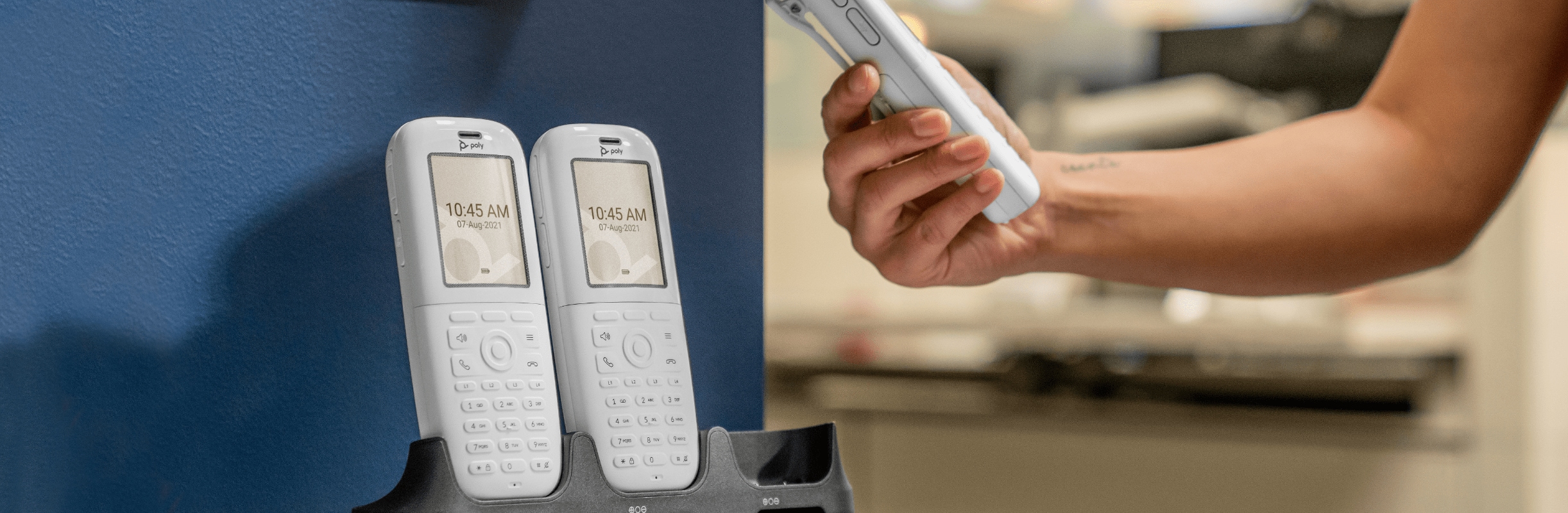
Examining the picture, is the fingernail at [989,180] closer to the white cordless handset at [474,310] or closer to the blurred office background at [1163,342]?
the white cordless handset at [474,310]

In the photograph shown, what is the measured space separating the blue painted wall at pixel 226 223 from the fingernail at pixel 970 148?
0.22 m

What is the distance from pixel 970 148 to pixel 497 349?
0.88ft

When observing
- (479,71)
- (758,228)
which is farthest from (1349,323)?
(479,71)

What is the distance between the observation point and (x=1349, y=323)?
1.71 m

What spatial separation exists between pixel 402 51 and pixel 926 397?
5.94 ft

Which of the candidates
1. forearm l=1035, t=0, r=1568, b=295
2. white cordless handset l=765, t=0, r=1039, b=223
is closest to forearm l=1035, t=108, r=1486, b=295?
forearm l=1035, t=0, r=1568, b=295

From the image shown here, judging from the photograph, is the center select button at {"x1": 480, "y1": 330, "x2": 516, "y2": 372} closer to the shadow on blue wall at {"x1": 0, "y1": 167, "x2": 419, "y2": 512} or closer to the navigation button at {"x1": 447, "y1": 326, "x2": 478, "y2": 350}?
the navigation button at {"x1": 447, "y1": 326, "x2": 478, "y2": 350}

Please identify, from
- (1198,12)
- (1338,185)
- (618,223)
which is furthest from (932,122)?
(1198,12)

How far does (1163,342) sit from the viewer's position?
1950 millimetres

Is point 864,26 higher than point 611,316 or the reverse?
higher

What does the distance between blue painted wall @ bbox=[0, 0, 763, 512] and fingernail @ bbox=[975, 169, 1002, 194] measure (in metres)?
0.23

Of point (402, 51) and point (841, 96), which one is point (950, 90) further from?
point (402, 51)

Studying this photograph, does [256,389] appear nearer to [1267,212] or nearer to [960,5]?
[1267,212]

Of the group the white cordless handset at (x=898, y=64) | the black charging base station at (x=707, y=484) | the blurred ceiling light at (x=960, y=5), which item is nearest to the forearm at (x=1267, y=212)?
the white cordless handset at (x=898, y=64)
